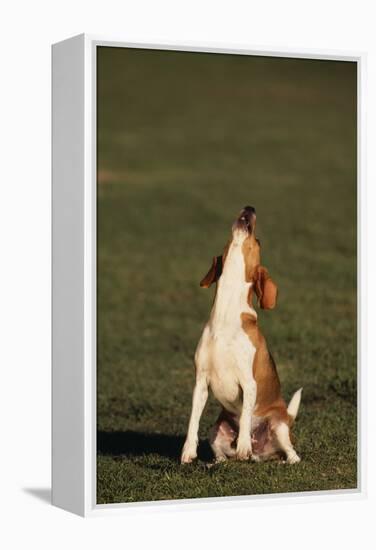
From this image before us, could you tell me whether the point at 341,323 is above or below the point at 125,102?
below

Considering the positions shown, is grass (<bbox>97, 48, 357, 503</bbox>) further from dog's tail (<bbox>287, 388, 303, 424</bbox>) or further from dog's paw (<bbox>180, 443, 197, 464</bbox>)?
dog's tail (<bbox>287, 388, 303, 424</bbox>)

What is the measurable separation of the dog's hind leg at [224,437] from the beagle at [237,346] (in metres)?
0.03

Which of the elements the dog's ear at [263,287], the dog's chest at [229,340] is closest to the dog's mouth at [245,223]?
the dog's chest at [229,340]

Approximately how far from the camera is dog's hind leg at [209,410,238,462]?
29.8ft

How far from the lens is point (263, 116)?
89.6 feet

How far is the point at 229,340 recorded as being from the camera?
884 cm

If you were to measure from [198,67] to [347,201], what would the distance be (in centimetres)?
861

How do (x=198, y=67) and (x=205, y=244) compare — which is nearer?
(x=205, y=244)

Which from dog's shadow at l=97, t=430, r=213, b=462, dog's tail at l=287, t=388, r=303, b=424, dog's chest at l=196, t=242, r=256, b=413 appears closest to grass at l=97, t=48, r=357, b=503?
dog's shadow at l=97, t=430, r=213, b=462

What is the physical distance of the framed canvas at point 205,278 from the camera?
334 inches

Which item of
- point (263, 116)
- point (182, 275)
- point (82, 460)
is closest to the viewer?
point (82, 460)
